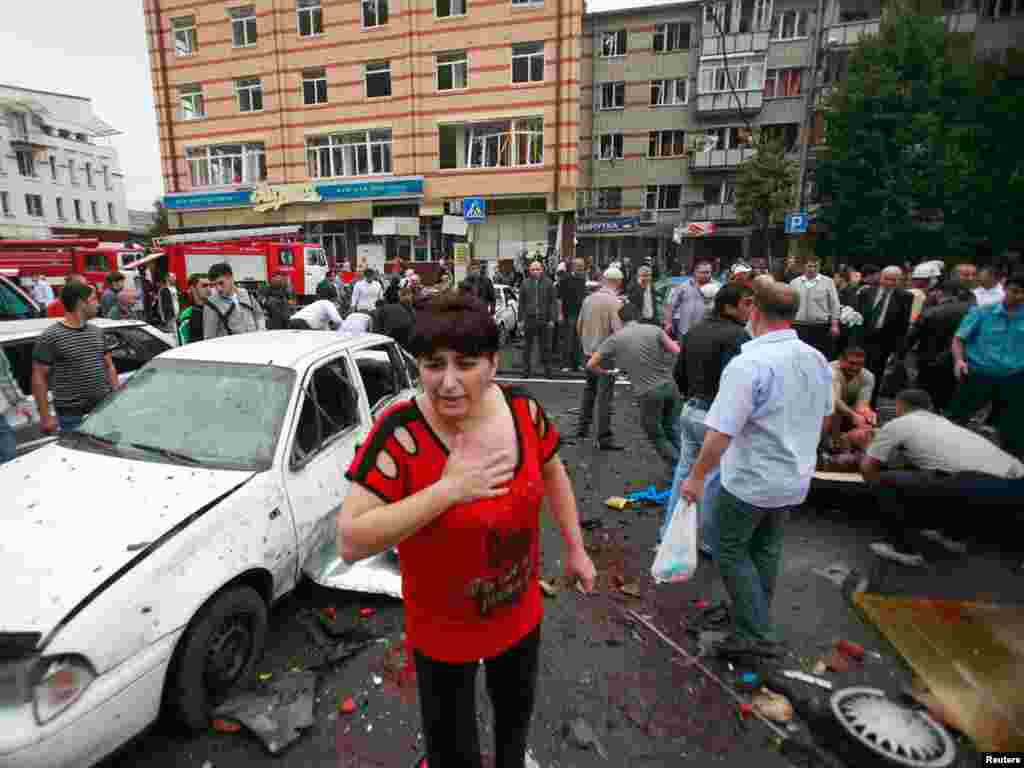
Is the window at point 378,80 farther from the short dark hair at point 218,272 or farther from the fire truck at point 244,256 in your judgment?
the short dark hair at point 218,272

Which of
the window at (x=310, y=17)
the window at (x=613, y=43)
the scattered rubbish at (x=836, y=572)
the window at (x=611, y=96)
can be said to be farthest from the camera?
the window at (x=611, y=96)

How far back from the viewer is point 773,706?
271 cm

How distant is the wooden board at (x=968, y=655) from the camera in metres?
2.58

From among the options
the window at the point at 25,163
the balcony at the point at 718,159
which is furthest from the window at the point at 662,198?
the window at the point at 25,163

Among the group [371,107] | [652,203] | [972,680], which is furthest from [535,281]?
[652,203]

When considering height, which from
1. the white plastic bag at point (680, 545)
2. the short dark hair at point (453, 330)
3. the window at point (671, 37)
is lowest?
the white plastic bag at point (680, 545)

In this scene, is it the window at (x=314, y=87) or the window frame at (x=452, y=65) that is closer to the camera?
the window frame at (x=452, y=65)

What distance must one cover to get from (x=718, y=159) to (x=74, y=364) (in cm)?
3279

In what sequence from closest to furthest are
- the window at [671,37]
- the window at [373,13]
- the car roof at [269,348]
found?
the car roof at [269,348] < the window at [373,13] < the window at [671,37]

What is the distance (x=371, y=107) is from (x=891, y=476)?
26.2 metres

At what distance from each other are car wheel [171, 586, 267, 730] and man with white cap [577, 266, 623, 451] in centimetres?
446

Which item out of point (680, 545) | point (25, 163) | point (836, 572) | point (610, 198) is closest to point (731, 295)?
point (680, 545)

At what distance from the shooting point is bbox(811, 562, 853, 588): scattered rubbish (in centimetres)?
386

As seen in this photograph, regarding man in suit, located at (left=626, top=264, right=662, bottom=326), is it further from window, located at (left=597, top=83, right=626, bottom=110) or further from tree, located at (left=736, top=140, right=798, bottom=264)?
window, located at (left=597, top=83, right=626, bottom=110)
